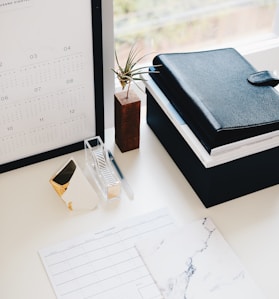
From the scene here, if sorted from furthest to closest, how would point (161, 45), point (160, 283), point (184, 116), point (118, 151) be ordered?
point (161, 45) < point (118, 151) < point (184, 116) < point (160, 283)

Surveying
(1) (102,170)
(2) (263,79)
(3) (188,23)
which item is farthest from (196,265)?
(3) (188,23)

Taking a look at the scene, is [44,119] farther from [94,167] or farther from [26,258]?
[26,258]

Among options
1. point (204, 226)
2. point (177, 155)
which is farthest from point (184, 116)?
point (204, 226)

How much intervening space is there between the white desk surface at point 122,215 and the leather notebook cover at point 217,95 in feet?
0.48

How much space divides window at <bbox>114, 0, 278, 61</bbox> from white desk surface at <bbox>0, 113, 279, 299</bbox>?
18.7 inches

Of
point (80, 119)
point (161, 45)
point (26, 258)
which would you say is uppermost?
point (80, 119)

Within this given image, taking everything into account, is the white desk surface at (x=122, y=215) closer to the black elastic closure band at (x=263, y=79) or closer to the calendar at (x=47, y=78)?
the calendar at (x=47, y=78)

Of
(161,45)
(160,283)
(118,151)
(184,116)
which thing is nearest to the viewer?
(160,283)

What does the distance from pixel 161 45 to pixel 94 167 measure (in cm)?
129

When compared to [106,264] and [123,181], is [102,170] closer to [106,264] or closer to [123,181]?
[123,181]

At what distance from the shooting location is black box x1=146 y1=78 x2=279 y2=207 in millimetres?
1061

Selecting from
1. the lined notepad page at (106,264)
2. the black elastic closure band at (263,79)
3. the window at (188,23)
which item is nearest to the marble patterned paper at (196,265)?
the lined notepad page at (106,264)

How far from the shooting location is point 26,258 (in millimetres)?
1012

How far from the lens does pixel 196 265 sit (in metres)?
1.00
